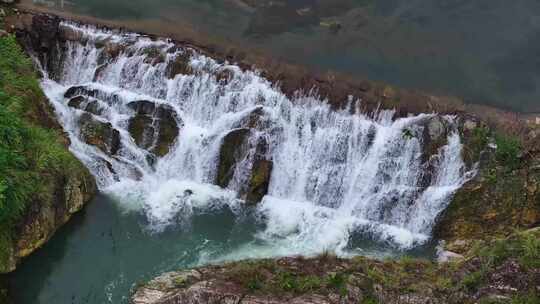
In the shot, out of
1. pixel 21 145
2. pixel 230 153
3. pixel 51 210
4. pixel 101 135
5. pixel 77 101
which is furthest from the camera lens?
pixel 77 101

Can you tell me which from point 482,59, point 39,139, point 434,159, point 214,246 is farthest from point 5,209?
point 482,59

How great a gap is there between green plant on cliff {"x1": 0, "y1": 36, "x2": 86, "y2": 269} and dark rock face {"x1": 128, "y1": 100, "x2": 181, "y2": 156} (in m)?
2.14

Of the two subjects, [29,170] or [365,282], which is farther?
[29,170]

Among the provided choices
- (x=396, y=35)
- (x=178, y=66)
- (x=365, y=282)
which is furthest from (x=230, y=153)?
(x=396, y=35)

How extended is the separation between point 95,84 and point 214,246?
669 cm

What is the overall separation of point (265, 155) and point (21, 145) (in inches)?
256

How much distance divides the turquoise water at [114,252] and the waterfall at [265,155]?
40 centimetres

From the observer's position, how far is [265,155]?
17609 mm

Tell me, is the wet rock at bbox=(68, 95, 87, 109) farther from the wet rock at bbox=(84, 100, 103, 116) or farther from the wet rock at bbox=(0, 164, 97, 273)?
the wet rock at bbox=(0, 164, 97, 273)

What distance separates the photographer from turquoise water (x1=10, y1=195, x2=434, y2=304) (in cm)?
1437

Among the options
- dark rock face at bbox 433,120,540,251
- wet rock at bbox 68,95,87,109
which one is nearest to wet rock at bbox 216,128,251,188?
wet rock at bbox 68,95,87,109

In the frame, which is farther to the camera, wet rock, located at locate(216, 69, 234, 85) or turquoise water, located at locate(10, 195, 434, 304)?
wet rock, located at locate(216, 69, 234, 85)

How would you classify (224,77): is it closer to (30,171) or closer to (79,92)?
(79,92)

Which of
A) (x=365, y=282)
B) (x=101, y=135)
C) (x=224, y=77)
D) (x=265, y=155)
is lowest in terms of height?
(x=365, y=282)
